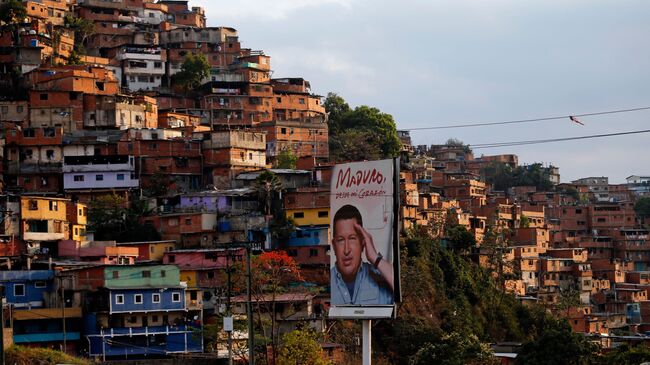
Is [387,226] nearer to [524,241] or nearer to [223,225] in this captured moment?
[223,225]

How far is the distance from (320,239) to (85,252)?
1224 cm

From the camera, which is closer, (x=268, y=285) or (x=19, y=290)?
(x=19, y=290)

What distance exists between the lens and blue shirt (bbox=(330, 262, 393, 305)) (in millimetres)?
27828

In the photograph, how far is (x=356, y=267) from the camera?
28547 millimetres

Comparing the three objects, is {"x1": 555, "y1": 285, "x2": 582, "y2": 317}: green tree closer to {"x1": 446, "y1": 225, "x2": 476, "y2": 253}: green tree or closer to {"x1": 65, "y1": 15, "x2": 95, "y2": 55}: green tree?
{"x1": 446, "y1": 225, "x2": 476, "y2": 253}: green tree

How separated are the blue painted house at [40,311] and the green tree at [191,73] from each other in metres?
32.2

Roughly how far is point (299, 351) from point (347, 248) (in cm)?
1590

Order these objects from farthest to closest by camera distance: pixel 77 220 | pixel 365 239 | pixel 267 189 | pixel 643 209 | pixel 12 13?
pixel 643 209, pixel 12 13, pixel 267 189, pixel 77 220, pixel 365 239

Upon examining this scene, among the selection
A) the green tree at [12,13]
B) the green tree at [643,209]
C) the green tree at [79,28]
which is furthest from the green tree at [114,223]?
the green tree at [643,209]

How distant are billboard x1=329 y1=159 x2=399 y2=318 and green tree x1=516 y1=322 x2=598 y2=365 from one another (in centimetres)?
2358

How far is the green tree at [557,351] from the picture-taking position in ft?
165

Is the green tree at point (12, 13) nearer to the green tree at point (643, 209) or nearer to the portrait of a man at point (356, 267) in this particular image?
the portrait of a man at point (356, 267)

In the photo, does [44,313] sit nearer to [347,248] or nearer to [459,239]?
[347,248]

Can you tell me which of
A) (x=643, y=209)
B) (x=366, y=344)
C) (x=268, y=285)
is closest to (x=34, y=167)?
(x=268, y=285)
